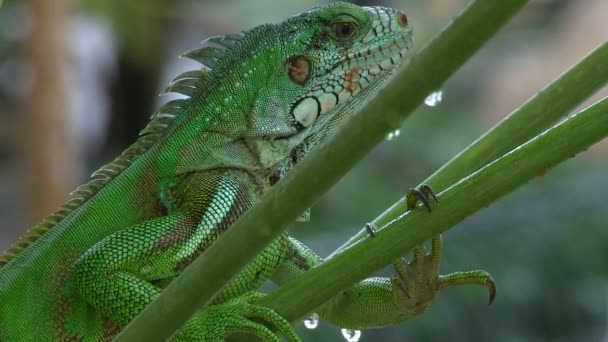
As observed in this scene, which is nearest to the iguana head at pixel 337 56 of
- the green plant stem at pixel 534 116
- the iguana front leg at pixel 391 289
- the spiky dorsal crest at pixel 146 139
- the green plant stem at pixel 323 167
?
the spiky dorsal crest at pixel 146 139

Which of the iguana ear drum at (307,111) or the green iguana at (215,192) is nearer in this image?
the green iguana at (215,192)

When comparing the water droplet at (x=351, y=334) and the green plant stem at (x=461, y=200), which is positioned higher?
the green plant stem at (x=461, y=200)

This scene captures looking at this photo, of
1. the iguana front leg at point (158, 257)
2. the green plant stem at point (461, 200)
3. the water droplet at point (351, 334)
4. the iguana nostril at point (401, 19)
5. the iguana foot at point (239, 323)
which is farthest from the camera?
the iguana nostril at point (401, 19)

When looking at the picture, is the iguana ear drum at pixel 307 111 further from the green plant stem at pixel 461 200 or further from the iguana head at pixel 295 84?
the green plant stem at pixel 461 200

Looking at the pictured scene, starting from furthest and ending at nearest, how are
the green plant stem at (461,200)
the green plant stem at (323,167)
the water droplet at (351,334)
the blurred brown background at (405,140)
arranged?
1. the blurred brown background at (405,140)
2. the water droplet at (351,334)
3. the green plant stem at (461,200)
4. the green plant stem at (323,167)

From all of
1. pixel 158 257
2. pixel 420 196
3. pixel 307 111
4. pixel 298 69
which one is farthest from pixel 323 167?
pixel 298 69

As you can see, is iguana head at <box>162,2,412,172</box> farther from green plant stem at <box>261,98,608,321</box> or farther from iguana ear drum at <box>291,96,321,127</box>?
green plant stem at <box>261,98,608,321</box>

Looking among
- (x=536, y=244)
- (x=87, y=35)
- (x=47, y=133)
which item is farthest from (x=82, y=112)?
(x=536, y=244)

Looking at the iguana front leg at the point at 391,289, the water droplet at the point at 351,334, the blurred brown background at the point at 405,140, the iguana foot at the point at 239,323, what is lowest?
the blurred brown background at the point at 405,140
